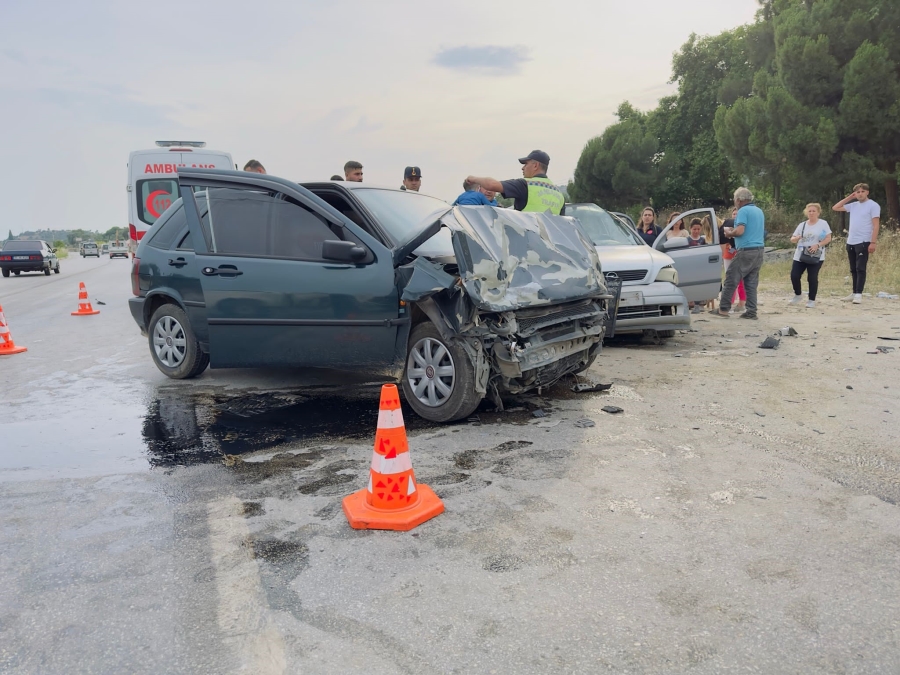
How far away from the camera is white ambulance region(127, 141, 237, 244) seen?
1308cm

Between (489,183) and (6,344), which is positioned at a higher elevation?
(489,183)

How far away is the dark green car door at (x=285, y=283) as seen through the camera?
507 cm

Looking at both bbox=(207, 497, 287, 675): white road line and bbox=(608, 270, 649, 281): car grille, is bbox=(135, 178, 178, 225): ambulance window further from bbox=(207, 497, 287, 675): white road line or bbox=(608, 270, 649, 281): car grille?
bbox=(207, 497, 287, 675): white road line

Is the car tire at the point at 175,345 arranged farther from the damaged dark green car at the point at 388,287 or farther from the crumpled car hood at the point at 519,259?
the crumpled car hood at the point at 519,259

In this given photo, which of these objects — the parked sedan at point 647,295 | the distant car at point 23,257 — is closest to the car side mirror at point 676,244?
the parked sedan at point 647,295

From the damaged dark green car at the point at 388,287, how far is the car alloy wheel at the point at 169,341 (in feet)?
0.73

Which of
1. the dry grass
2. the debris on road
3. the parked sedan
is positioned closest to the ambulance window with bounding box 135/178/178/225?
the parked sedan

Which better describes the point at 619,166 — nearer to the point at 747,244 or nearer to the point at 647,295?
the point at 747,244

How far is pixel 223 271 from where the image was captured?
5.62 m

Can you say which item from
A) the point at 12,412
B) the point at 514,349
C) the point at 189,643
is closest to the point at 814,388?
the point at 514,349

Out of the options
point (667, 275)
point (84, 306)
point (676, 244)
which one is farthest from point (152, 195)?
point (667, 275)

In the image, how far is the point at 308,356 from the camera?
537 centimetres

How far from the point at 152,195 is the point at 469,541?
12.3 m

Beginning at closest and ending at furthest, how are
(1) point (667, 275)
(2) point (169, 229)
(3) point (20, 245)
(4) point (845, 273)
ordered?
(2) point (169, 229), (1) point (667, 275), (4) point (845, 273), (3) point (20, 245)
